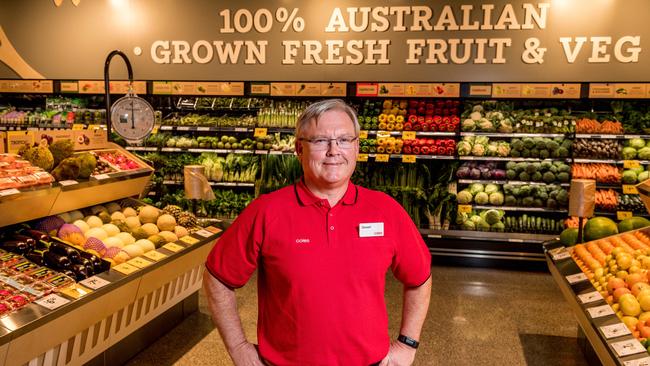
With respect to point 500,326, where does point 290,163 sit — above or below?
above

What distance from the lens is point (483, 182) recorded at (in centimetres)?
649

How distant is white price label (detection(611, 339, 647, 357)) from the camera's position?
2.33 meters

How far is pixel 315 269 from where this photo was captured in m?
1.72

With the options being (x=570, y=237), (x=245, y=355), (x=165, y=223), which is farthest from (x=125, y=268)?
(x=570, y=237)

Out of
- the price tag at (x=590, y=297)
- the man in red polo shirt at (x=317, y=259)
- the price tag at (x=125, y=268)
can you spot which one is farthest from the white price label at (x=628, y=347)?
the price tag at (x=125, y=268)

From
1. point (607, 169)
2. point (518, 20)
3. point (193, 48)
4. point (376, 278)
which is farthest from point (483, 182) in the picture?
point (376, 278)

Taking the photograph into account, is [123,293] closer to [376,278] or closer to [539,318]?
[376,278]

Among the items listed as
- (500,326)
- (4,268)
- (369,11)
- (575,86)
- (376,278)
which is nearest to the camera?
(376,278)

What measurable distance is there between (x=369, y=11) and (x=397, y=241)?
542cm

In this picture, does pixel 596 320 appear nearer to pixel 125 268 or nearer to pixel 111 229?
pixel 125 268

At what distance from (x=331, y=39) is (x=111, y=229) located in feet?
14.0

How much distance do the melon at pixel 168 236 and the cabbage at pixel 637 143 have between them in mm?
5657

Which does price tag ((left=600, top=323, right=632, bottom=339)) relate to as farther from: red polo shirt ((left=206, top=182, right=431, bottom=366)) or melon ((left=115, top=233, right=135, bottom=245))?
melon ((left=115, top=233, right=135, bottom=245))

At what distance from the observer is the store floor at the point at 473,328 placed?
375 centimetres
